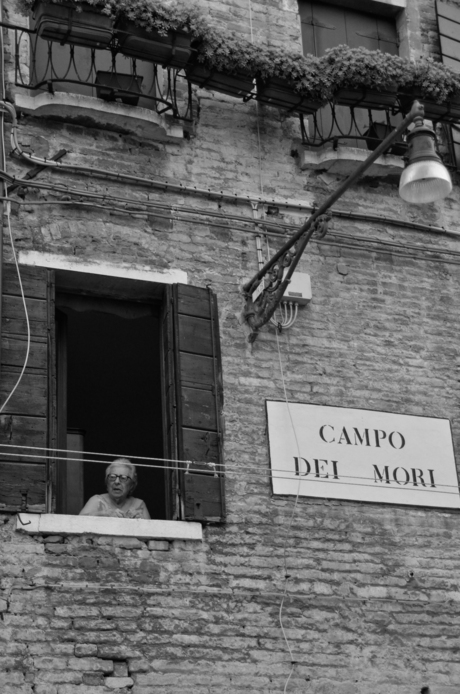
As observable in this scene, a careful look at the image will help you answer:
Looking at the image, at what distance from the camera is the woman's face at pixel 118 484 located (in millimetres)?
9008

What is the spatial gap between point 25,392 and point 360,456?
2.45 metres

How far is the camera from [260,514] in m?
9.02

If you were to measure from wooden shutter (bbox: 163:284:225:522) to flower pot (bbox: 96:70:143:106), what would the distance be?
158 cm

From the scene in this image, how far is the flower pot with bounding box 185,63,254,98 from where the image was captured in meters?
10.0

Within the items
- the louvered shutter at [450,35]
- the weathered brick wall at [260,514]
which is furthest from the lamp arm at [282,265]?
the louvered shutter at [450,35]

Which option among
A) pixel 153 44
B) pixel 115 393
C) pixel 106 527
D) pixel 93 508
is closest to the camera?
pixel 106 527

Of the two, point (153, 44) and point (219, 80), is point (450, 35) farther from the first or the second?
point (153, 44)

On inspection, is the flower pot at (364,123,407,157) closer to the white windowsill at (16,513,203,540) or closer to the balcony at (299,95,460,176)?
the balcony at (299,95,460,176)

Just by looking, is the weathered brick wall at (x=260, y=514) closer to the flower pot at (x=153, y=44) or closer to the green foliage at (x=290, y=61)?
the green foliage at (x=290, y=61)

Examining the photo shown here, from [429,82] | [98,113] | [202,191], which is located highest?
[429,82]

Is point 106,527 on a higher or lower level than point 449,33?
lower

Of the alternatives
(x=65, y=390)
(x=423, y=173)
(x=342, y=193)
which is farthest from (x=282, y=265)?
(x=65, y=390)

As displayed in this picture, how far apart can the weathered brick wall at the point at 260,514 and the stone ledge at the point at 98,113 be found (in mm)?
89

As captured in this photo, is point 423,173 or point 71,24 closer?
point 423,173
